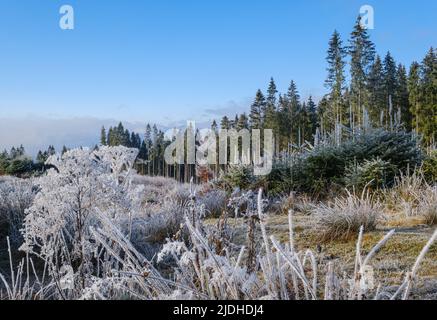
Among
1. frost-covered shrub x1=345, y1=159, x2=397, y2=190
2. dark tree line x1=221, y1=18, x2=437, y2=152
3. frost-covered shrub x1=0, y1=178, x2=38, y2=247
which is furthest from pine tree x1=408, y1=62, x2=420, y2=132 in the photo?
frost-covered shrub x1=0, y1=178, x2=38, y2=247

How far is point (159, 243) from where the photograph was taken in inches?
181

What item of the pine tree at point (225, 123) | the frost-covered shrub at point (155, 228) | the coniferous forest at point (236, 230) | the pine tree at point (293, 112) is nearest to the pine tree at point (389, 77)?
the pine tree at point (293, 112)

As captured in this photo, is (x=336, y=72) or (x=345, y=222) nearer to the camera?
(x=345, y=222)

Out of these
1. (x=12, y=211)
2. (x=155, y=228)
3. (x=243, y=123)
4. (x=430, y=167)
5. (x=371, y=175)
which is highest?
(x=243, y=123)

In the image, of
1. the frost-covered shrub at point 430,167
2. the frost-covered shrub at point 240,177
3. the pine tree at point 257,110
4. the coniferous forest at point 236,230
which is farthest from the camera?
the pine tree at point 257,110

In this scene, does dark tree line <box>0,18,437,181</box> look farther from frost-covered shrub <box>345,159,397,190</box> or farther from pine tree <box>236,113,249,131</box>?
frost-covered shrub <box>345,159,397,190</box>

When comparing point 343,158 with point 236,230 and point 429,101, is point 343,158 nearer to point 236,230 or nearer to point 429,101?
point 236,230

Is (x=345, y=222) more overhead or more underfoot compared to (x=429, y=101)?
more underfoot

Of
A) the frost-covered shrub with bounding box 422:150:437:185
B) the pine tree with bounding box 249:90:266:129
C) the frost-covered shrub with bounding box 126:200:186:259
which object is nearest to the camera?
the frost-covered shrub with bounding box 126:200:186:259

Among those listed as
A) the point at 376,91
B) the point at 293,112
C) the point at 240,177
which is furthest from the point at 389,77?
the point at 240,177

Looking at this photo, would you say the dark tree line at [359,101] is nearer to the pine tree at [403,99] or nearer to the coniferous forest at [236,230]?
the pine tree at [403,99]

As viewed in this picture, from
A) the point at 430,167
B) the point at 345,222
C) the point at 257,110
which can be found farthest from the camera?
the point at 257,110
